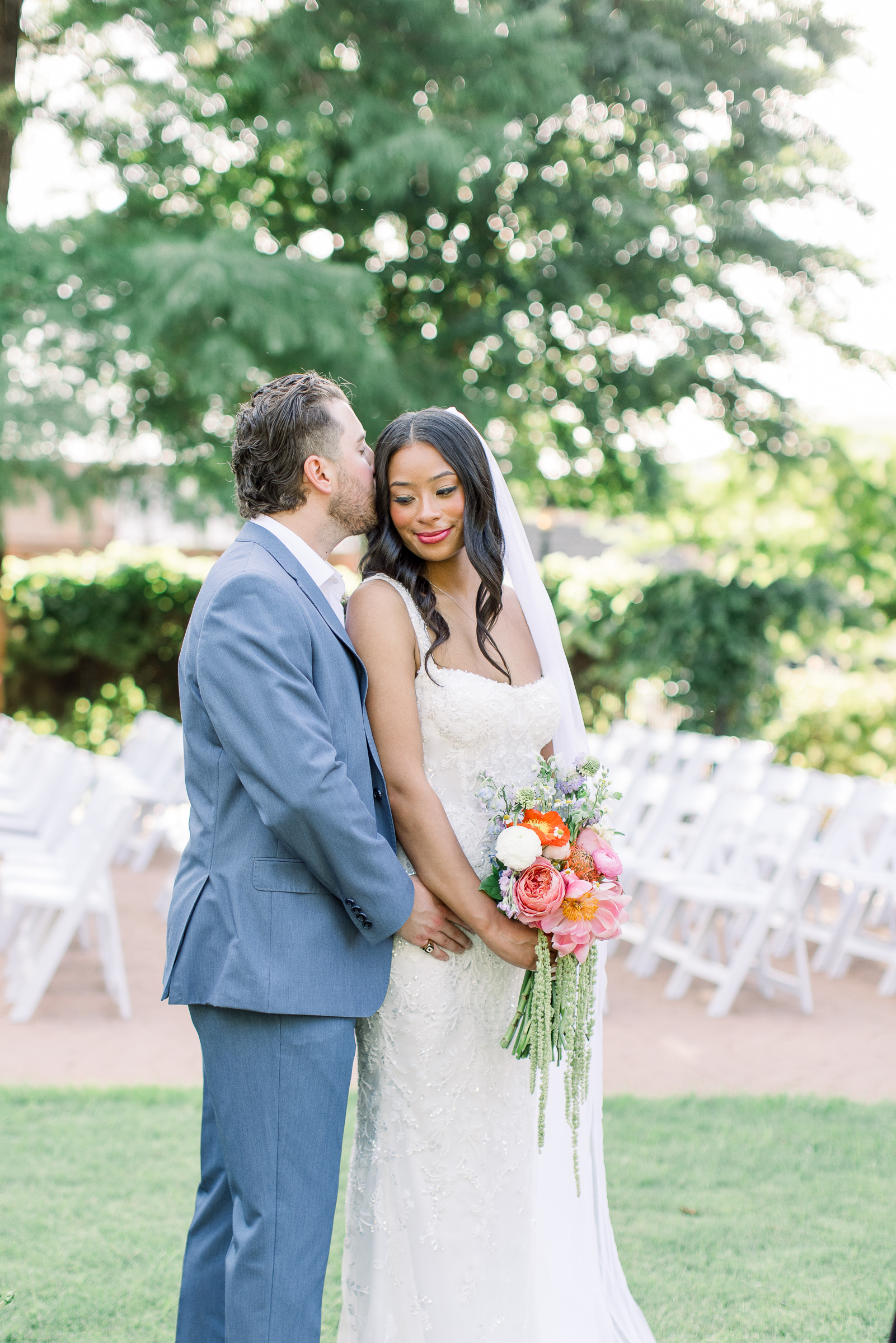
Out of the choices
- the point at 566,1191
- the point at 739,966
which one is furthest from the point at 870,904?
the point at 566,1191

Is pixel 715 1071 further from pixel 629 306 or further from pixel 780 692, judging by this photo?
pixel 629 306

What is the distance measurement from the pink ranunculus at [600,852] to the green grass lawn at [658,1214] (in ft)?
5.13

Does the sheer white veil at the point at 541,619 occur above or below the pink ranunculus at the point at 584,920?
above

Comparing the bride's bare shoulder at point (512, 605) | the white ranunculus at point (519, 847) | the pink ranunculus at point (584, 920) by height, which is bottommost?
the pink ranunculus at point (584, 920)

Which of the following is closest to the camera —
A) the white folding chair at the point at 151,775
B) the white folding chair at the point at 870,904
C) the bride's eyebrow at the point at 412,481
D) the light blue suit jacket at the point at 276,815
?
the light blue suit jacket at the point at 276,815

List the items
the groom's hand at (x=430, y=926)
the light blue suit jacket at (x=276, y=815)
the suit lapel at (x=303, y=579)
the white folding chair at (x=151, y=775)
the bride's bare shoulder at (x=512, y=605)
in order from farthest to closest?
the white folding chair at (x=151, y=775) < the bride's bare shoulder at (x=512, y=605) < the groom's hand at (x=430, y=926) < the suit lapel at (x=303, y=579) < the light blue suit jacket at (x=276, y=815)

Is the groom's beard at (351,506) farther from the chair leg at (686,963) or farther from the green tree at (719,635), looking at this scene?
the green tree at (719,635)

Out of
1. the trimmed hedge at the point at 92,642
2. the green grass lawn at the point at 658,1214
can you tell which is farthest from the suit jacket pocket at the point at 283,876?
the trimmed hedge at the point at 92,642

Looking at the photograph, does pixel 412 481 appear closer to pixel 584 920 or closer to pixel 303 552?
pixel 303 552

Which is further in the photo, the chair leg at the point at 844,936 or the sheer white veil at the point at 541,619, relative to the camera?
the chair leg at the point at 844,936

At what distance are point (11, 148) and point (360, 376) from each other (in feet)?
14.8

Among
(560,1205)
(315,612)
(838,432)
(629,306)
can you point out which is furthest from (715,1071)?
(838,432)

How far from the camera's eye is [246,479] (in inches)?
106

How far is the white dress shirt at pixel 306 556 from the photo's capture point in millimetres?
2607
